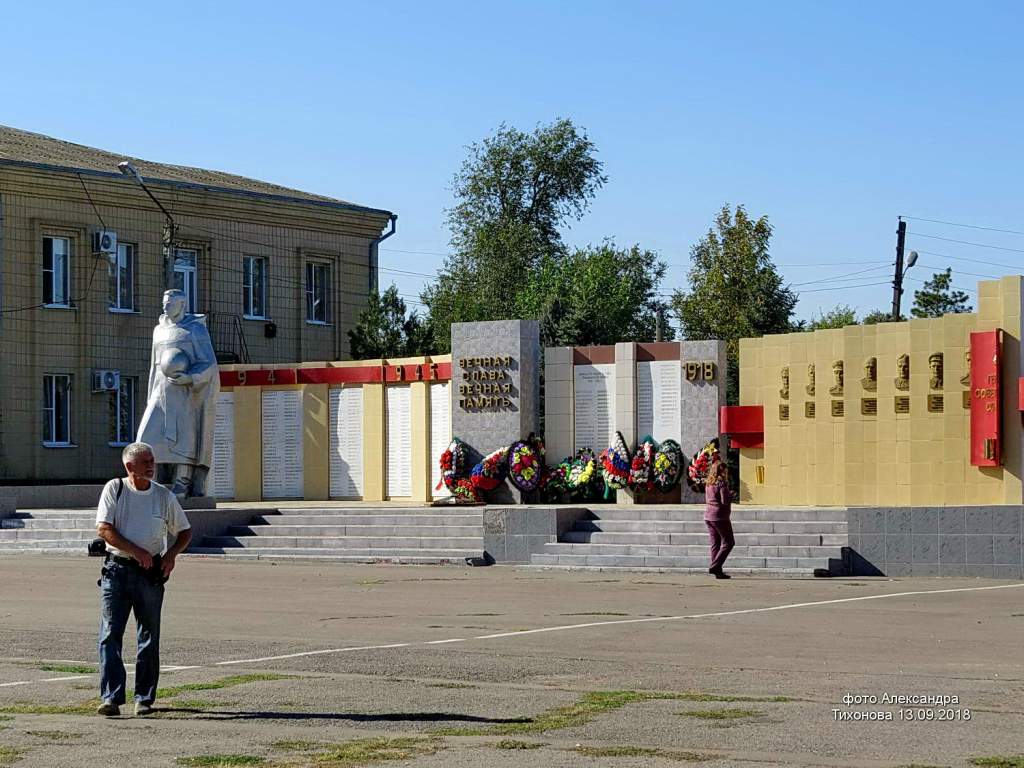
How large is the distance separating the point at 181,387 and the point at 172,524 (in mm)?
18912

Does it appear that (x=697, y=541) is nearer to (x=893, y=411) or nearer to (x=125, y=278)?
(x=893, y=411)

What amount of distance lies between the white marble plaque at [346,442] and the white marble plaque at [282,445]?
87cm

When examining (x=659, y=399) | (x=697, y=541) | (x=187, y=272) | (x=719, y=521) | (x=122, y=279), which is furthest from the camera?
(x=187, y=272)

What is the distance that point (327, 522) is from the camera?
27766 mm

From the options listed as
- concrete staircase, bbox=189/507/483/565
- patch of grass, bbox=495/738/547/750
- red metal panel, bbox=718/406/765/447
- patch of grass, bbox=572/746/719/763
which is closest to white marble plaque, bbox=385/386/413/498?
concrete staircase, bbox=189/507/483/565

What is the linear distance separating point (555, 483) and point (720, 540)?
9.32m

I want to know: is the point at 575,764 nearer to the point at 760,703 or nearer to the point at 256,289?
the point at 760,703

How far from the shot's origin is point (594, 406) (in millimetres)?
30594

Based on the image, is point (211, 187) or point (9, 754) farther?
point (211, 187)

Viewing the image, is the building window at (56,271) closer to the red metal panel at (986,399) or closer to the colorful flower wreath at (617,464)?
the colorful flower wreath at (617,464)

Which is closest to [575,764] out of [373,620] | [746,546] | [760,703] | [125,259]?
[760,703]

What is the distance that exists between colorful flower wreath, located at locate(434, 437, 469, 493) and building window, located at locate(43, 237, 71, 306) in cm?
1395

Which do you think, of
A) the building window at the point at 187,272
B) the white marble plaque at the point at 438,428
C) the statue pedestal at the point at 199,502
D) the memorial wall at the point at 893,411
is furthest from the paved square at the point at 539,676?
the building window at the point at 187,272

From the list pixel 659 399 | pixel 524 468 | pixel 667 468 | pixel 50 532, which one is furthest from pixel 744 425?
pixel 50 532
